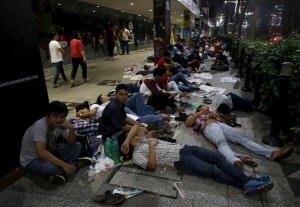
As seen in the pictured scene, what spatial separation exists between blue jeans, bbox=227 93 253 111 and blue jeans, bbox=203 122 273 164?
201 centimetres

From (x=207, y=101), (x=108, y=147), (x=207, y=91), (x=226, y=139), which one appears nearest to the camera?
(x=108, y=147)

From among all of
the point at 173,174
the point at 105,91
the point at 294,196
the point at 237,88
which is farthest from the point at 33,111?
the point at 237,88

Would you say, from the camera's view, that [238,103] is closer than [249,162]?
No

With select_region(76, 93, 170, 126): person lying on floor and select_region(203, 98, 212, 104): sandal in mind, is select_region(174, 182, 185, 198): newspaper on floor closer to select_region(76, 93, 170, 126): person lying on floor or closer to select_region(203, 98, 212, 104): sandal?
select_region(76, 93, 170, 126): person lying on floor

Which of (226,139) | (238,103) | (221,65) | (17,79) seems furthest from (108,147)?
(221,65)

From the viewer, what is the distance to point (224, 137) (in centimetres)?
421

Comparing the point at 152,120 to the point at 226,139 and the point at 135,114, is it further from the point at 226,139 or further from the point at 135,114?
the point at 226,139

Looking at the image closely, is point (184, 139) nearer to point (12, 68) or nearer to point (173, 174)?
point (173, 174)

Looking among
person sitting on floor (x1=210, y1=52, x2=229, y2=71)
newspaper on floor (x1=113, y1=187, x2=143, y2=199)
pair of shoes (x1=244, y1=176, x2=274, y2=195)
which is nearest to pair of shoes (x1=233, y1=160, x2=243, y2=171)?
pair of shoes (x1=244, y1=176, x2=274, y2=195)

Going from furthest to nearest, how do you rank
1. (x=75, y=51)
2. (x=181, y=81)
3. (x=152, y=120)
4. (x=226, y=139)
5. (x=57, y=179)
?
(x=75, y=51) → (x=181, y=81) → (x=152, y=120) → (x=226, y=139) → (x=57, y=179)

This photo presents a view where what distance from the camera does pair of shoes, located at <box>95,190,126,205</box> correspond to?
2993 millimetres

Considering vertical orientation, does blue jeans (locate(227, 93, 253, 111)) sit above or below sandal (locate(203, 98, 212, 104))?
above

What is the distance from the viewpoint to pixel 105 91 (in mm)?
8570

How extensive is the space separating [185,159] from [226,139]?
4.32ft
